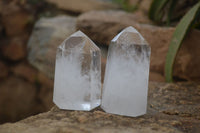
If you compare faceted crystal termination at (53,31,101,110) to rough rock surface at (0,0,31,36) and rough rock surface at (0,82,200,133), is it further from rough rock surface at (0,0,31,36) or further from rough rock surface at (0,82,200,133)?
rough rock surface at (0,0,31,36)

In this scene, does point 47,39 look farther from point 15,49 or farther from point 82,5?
point 82,5

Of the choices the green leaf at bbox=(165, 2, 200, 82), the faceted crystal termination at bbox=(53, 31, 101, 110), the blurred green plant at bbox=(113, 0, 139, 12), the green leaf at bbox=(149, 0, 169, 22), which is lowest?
the faceted crystal termination at bbox=(53, 31, 101, 110)

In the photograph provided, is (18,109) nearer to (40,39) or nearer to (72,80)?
(40,39)

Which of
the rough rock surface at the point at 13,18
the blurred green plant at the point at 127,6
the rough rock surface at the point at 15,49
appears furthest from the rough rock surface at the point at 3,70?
the blurred green plant at the point at 127,6

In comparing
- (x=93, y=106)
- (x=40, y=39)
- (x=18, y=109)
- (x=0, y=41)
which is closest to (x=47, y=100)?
(x=18, y=109)

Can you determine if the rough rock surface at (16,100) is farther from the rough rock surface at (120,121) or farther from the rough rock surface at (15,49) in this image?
the rough rock surface at (120,121)

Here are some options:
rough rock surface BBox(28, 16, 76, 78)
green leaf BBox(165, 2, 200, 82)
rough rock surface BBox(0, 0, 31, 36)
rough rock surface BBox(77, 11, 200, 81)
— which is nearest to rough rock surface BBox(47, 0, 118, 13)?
rough rock surface BBox(28, 16, 76, 78)

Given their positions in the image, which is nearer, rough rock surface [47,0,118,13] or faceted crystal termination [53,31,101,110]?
faceted crystal termination [53,31,101,110]
